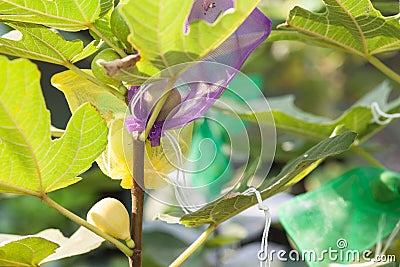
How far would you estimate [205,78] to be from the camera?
0.46 m

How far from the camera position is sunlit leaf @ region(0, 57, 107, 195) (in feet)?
1.32

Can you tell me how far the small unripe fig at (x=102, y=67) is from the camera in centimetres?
46

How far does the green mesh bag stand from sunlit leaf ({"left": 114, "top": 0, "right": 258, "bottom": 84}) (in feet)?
1.04

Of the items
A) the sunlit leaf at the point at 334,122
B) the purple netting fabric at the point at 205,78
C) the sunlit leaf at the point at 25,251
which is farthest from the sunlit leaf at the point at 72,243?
the sunlit leaf at the point at 334,122

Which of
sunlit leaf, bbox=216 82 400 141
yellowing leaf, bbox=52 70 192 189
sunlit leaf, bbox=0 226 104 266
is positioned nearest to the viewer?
yellowing leaf, bbox=52 70 192 189

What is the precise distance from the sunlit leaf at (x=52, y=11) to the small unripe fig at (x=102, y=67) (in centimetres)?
3

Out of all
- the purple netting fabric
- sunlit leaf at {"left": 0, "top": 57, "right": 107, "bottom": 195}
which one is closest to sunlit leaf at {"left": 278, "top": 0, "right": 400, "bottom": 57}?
the purple netting fabric

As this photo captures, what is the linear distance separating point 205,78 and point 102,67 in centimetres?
7

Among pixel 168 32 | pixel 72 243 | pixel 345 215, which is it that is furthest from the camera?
pixel 345 215

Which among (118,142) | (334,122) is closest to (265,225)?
(118,142)

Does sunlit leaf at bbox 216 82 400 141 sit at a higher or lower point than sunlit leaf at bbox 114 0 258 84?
lower

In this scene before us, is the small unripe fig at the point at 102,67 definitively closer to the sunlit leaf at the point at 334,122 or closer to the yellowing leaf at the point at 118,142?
the yellowing leaf at the point at 118,142

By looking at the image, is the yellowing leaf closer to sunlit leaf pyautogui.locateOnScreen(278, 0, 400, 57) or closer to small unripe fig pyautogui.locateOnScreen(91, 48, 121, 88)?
small unripe fig pyautogui.locateOnScreen(91, 48, 121, 88)

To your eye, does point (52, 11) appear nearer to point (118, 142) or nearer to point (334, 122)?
point (118, 142)
